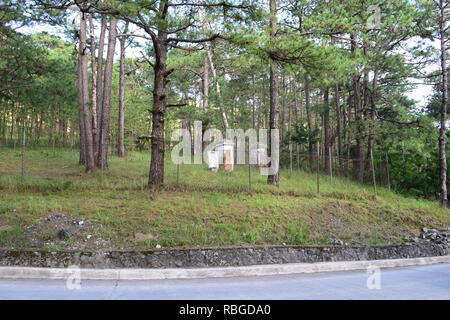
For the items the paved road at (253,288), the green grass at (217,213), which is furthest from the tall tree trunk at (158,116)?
the paved road at (253,288)

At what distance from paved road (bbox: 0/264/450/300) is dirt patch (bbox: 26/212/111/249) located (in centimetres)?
155

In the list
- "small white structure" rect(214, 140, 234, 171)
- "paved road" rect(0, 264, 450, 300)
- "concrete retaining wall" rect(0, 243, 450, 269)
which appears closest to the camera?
"paved road" rect(0, 264, 450, 300)

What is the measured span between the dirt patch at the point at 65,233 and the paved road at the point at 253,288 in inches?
61.0

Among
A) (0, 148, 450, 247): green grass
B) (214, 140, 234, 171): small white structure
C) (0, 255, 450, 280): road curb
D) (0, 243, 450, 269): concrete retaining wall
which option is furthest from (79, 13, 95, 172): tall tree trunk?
(0, 255, 450, 280): road curb

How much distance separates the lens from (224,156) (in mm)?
20344

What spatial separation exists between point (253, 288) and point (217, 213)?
13.0 ft

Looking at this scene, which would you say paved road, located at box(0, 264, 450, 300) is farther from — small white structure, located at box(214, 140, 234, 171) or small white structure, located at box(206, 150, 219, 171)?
small white structure, located at box(214, 140, 234, 171)

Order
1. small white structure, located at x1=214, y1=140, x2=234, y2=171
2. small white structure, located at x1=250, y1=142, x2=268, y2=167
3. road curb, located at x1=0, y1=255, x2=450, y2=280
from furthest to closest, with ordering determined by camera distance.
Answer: small white structure, located at x1=250, y1=142, x2=268, y2=167, small white structure, located at x1=214, y1=140, x2=234, y2=171, road curb, located at x1=0, y1=255, x2=450, y2=280

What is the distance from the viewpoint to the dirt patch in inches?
299

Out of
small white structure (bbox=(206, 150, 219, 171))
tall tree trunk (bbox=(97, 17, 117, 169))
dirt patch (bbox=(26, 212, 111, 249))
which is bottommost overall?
dirt patch (bbox=(26, 212, 111, 249))

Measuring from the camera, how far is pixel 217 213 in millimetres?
9758

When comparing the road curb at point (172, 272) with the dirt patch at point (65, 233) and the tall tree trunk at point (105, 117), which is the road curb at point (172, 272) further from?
the tall tree trunk at point (105, 117)

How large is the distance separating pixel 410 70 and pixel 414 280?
1537 cm

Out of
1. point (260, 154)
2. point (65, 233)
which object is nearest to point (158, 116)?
point (65, 233)
